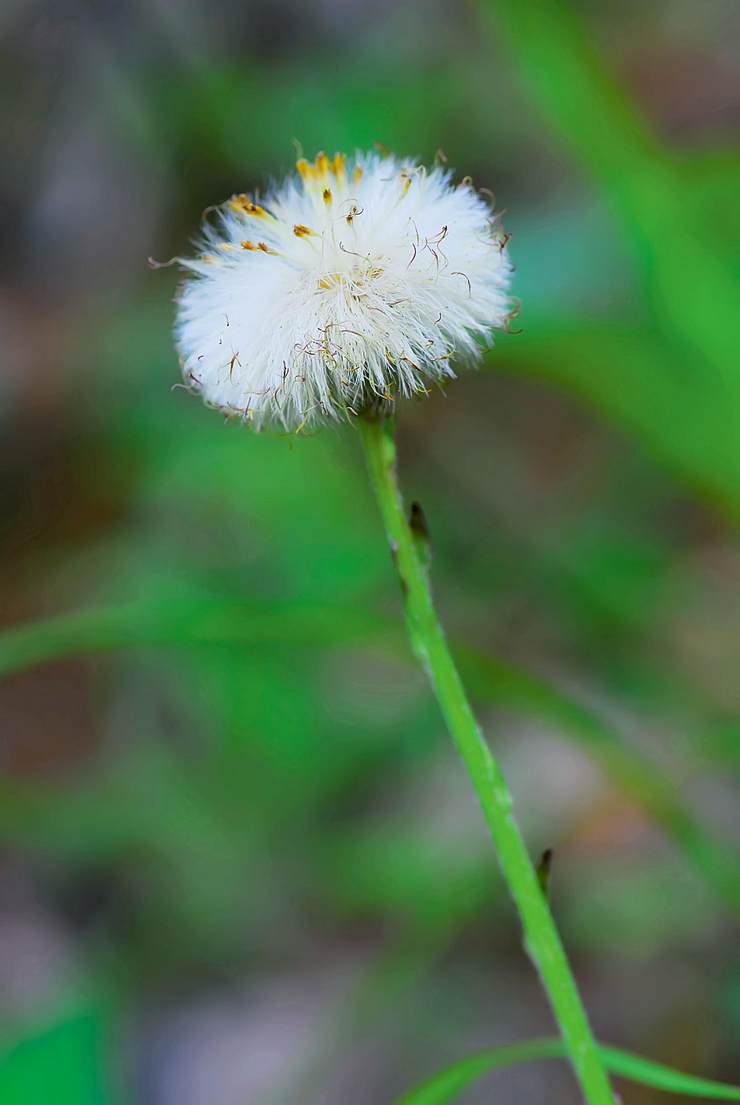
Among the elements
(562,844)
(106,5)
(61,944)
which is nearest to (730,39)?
(106,5)

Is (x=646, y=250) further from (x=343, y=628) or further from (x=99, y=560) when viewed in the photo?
(x=99, y=560)

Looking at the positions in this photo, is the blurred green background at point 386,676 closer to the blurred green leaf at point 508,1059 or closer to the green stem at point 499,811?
the green stem at point 499,811

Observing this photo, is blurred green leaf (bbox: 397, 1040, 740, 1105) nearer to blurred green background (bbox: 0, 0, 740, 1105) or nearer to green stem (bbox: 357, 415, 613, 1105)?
green stem (bbox: 357, 415, 613, 1105)

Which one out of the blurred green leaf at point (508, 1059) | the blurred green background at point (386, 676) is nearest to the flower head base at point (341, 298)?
the blurred green background at point (386, 676)

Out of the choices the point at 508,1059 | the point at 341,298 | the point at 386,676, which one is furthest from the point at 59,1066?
the point at 386,676

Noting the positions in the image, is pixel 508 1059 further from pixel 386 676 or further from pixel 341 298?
pixel 386 676
